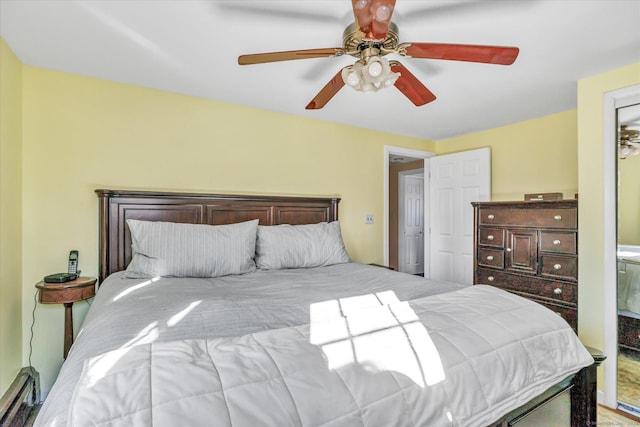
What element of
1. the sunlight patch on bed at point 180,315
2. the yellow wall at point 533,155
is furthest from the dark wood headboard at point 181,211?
the yellow wall at point 533,155

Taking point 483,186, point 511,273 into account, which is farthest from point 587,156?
point 483,186

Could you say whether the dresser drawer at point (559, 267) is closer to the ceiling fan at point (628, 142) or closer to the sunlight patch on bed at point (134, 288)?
the ceiling fan at point (628, 142)

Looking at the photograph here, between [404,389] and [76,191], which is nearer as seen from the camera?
[404,389]

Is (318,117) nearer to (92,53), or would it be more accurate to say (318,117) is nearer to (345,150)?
(345,150)

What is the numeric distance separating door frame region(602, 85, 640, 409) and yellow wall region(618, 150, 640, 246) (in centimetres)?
3

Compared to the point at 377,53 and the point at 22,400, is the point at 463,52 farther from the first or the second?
the point at 22,400

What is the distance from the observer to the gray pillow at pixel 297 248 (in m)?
2.43

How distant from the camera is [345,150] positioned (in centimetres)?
361

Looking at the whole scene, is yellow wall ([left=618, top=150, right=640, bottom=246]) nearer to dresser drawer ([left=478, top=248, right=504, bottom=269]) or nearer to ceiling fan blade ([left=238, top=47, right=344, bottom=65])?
dresser drawer ([left=478, top=248, right=504, bottom=269])

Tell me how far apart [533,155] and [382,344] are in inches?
131

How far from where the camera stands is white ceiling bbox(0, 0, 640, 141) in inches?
62.1

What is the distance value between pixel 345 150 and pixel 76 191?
8.22ft

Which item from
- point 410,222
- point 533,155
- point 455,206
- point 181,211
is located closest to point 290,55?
point 181,211

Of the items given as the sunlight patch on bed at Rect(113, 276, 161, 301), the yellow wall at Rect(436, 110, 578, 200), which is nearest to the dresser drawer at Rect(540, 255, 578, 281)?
the yellow wall at Rect(436, 110, 578, 200)
